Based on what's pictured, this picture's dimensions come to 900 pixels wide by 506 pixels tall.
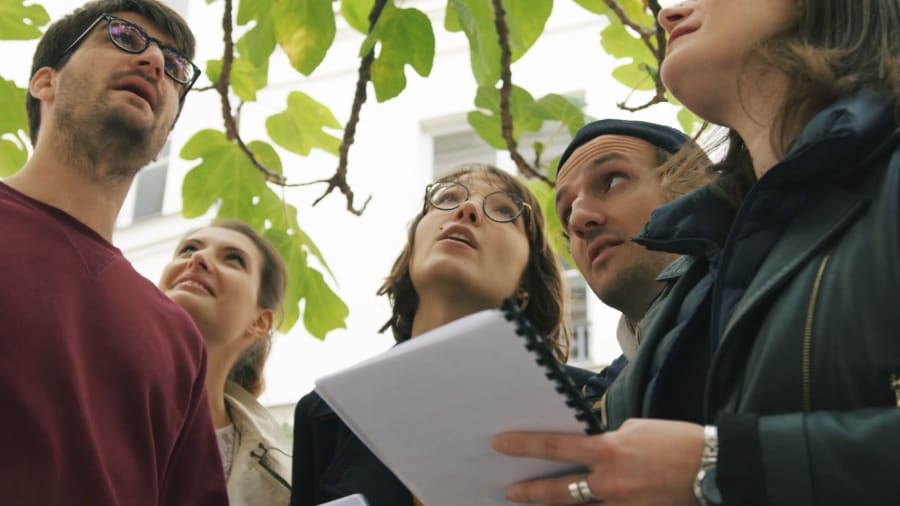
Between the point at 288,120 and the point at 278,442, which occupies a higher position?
the point at 288,120

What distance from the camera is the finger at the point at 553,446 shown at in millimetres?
1305

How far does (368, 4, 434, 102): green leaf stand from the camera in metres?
2.52

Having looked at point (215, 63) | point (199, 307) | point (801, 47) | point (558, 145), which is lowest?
point (558, 145)

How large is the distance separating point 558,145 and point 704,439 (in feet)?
19.6

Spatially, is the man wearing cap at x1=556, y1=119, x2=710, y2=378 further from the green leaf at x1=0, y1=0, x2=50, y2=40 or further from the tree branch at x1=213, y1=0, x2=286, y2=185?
the green leaf at x1=0, y1=0, x2=50, y2=40

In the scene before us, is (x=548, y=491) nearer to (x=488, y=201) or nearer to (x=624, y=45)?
(x=488, y=201)

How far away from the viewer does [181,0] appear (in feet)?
31.4

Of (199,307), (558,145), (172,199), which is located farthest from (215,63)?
(172,199)

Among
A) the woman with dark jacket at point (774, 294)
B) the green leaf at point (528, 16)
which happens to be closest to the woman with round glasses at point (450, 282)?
the green leaf at point (528, 16)

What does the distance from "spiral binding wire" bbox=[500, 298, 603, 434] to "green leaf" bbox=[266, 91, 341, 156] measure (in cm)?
219

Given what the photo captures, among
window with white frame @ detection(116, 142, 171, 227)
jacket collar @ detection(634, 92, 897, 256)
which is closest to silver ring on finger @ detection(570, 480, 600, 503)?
jacket collar @ detection(634, 92, 897, 256)

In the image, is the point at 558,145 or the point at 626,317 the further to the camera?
the point at 558,145

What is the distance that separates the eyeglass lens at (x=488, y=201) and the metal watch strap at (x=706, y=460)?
1932 mm

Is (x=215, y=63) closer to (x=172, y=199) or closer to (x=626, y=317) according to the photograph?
(x=626, y=317)
